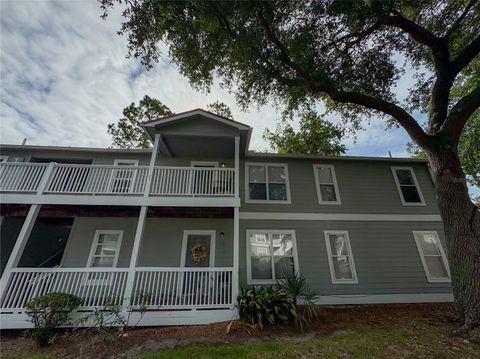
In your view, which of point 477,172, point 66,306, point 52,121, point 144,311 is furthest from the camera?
point 477,172

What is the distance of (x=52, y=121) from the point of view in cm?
1038

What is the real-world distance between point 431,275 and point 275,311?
7137mm

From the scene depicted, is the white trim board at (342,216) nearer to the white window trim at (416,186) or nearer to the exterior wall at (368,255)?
the exterior wall at (368,255)

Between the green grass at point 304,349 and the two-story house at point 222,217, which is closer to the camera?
the green grass at point 304,349

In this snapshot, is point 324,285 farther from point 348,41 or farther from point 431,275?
point 348,41

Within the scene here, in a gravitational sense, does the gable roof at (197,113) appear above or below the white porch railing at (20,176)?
above

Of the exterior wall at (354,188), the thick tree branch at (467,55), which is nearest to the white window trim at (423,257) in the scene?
the exterior wall at (354,188)

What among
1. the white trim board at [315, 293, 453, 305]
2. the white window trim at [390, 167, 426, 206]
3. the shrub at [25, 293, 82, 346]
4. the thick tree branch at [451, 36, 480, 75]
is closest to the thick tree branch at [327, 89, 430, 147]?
the thick tree branch at [451, 36, 480, 75]

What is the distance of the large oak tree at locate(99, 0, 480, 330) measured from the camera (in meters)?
6.25

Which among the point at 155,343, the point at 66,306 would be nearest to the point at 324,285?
the point at 155,343

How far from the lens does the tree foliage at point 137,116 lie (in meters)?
18.6

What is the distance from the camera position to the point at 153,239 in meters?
9.00

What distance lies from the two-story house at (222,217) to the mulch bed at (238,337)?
1.13m

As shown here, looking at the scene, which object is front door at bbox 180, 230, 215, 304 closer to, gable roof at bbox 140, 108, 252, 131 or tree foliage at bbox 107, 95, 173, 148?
gable roof at bbox 140, 108, 252, 131
